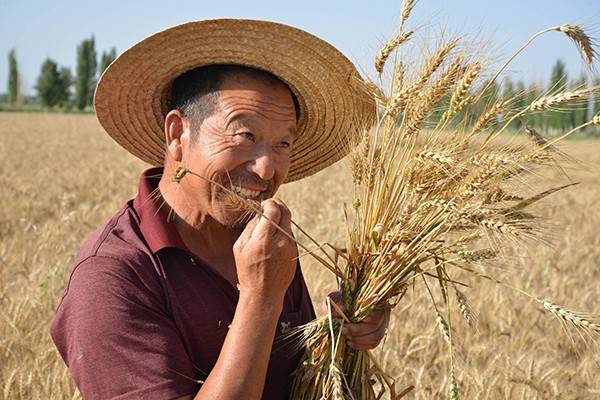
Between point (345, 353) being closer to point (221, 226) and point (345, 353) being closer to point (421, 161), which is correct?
point (221, 226)

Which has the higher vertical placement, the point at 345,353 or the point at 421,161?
the point at 421,161

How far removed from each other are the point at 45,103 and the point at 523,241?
77.8 m

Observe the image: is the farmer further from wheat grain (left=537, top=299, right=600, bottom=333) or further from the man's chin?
wheat grain (left=537, top=299, right=600, bottom=333)

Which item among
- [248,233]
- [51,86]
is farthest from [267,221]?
[51,86]

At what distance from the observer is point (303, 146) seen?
2.61m

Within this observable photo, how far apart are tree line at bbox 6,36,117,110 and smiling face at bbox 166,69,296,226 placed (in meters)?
74.4

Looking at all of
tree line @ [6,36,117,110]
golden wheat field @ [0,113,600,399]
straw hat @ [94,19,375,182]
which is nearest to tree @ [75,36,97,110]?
tree line @ [6,36,117,110]

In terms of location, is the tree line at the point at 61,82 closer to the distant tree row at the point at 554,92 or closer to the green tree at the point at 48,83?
the green tree at the point at 48,83

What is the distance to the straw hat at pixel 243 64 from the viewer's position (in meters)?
2.09

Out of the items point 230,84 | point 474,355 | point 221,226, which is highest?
point 230,84

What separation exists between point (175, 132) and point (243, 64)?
28 cm

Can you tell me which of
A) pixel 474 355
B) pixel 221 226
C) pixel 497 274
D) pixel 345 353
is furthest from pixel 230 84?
pixel 497 274

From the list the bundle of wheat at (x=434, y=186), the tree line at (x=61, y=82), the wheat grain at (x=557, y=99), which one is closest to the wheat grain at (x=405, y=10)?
the bundle of wheat at (x=434, y=186)

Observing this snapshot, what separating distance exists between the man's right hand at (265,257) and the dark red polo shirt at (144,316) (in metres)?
0.25
